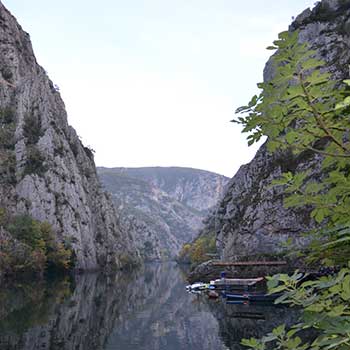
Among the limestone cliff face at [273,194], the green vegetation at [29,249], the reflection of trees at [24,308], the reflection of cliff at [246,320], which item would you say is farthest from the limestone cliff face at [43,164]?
the reflection of cliff at [246,320]

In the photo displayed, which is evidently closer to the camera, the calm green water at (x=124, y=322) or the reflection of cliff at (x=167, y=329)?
the calm green water at (x=124, y=322)

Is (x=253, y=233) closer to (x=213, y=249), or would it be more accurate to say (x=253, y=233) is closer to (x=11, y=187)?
(x=11, y=187)

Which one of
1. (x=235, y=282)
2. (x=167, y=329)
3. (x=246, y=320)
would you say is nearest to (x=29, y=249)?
(x=235, y=282)

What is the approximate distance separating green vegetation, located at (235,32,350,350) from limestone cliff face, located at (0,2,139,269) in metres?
112

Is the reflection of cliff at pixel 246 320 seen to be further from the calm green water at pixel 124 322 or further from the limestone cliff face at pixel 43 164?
the limestone cliff face at pixel 43 164

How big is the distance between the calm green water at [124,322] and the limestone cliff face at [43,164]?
5457cm

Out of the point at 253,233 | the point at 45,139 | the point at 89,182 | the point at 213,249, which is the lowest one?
the point at 213,249

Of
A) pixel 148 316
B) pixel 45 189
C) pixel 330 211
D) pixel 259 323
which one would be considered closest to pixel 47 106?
pixel 45 189

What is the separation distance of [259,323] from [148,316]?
42.7 ft

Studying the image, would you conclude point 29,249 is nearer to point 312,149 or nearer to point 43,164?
point 43,164

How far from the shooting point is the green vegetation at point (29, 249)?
299 ft

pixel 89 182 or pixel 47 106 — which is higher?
pixel 47 106

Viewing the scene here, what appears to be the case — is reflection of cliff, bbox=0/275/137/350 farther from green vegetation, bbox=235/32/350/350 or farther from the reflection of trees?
green vegetation, bbox=235/32/350/350

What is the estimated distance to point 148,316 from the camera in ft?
150
